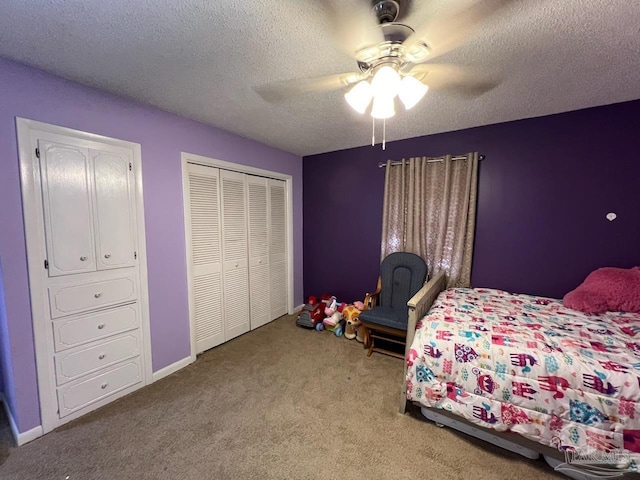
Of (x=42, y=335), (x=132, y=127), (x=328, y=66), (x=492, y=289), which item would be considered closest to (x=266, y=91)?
(x=328, y=66)

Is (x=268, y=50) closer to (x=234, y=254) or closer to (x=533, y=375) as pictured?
(x=234, y=254)

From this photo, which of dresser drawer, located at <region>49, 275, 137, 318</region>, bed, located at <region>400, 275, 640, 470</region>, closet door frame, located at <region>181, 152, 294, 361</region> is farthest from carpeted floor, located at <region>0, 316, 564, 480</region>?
dresser drawer, located at <region>49, 275, 137, 318</region>

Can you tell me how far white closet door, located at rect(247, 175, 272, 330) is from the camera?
10.3 ft

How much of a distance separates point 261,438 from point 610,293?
2.75m

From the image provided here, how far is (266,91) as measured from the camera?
1.82 metres

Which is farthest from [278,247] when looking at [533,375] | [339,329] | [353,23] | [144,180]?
[533,375]

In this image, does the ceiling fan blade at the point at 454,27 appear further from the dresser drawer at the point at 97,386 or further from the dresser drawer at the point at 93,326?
the dresser drawer at the point at 97,386

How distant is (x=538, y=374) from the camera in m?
1.39

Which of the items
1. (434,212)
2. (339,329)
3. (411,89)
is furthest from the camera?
(339,329)

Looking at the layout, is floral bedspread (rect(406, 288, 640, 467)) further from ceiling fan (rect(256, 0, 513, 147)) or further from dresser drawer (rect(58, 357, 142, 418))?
dresser drawer (rect(58, 357, 142, 418))

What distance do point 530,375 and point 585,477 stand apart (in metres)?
0.56

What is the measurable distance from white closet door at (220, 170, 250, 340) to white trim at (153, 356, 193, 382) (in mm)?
518

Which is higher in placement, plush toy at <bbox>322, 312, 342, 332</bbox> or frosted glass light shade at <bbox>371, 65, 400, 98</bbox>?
frosted glass light shade at <bbox>371, 65, 400, 98</bbox>

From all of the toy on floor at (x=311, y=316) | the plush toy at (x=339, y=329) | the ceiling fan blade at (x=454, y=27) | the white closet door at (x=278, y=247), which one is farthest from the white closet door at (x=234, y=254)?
the ceiling fan blade at (x=454, y=27)
